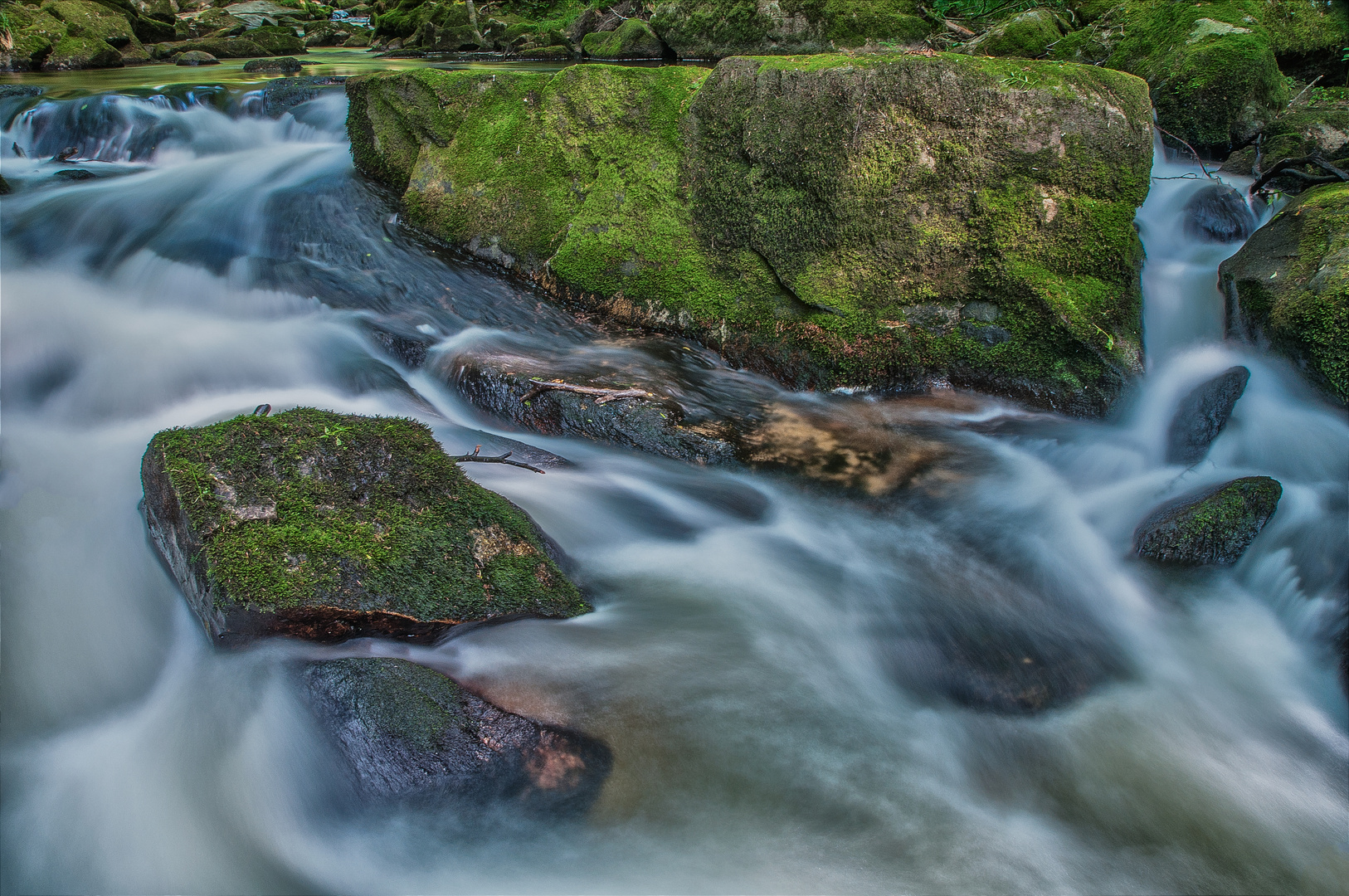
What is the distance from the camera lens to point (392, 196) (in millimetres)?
7496

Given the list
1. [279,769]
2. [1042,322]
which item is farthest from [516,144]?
[279,769]

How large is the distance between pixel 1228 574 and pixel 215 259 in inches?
298

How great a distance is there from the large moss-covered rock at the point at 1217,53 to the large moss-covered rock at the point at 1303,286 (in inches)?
87.2

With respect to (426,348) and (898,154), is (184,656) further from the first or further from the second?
(898,154)

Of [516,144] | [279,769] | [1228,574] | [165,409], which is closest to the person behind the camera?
[279,769]

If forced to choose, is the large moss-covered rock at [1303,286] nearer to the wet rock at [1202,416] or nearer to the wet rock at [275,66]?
the wet rock at [1202,416]

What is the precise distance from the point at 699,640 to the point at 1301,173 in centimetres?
641

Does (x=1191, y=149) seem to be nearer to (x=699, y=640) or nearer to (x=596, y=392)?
(x=596, y=392)

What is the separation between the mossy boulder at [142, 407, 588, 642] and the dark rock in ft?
20.1

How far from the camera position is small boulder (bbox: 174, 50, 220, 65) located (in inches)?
554

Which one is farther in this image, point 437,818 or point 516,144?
point 516,144

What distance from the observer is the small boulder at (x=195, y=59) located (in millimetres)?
14078

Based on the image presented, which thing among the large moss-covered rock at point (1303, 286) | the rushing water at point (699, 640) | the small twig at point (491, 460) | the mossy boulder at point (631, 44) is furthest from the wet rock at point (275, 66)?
the large moss-covered rock at point (1303, 286)

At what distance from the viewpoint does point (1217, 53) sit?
25.0ft
